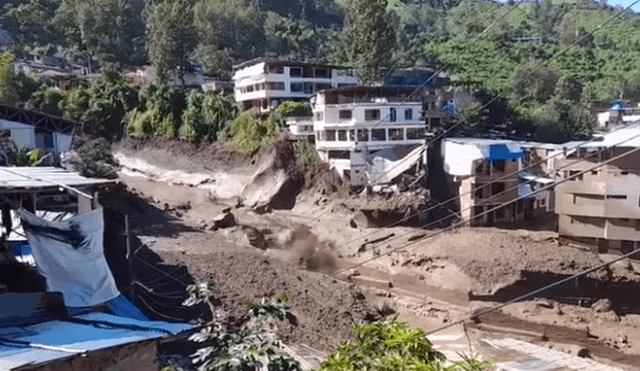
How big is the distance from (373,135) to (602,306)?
14118 millimetres

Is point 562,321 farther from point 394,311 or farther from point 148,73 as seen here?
point 148,73

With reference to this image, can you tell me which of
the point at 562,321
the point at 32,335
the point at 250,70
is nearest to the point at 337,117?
the point at 250,70

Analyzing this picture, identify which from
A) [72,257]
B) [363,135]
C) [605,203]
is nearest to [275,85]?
[363,135]

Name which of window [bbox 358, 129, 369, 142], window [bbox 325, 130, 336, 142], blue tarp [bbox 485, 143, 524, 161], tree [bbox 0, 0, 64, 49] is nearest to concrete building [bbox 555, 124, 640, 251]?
blue tarp [bbox 485, 143, 524, 161]

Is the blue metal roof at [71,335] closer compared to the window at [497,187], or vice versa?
the blue metal roof at [71,335]

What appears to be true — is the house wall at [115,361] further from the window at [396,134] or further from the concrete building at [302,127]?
the concrete building at [302,127]

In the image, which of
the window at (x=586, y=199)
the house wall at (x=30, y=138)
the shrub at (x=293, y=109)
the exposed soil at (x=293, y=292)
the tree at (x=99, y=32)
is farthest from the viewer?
the tree at (x=99, y=32)

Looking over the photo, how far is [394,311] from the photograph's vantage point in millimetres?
18109

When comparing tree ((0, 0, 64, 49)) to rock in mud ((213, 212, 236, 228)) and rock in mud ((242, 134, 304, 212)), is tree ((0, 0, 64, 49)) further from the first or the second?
rock in mud ((213, 212, 236, 228))

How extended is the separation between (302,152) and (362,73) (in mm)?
8194

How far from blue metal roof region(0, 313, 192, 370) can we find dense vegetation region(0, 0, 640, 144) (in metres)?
23.0

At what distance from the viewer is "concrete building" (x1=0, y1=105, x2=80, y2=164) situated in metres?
22.1

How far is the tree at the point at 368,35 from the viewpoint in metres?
34.6

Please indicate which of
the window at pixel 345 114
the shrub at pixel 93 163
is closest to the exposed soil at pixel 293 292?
the shrub at pixel 93 163
